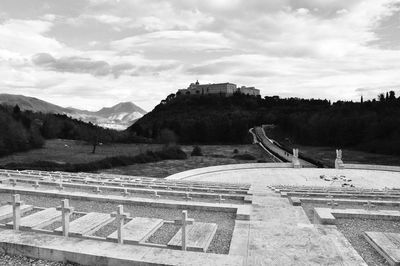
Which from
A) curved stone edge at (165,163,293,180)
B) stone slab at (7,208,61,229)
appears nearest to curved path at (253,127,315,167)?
curved stone edge at (165,163,293,180)

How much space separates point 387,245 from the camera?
8.45 metres

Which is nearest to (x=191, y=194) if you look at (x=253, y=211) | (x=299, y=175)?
(x=253, y=211)

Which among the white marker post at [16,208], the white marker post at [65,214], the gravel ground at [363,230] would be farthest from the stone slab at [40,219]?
the gravel ground at [363,230]

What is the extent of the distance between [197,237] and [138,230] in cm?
164

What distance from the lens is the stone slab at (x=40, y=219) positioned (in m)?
9.12

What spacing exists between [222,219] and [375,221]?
5.23 m

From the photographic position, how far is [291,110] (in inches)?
5330

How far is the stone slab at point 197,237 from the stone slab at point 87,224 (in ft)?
7.61

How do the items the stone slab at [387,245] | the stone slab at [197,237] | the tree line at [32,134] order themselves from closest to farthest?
the stone slab at [387,245]
the stone slab at [197,237]
the tree line at [32,134]

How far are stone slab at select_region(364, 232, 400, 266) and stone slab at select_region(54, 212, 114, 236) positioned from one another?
732 centimetres

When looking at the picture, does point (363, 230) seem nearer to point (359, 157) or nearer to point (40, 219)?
point (40, 219)

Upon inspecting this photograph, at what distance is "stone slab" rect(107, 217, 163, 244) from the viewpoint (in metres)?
8.41

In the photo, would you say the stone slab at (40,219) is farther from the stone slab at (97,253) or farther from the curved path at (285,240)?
the curved path at (285,240)

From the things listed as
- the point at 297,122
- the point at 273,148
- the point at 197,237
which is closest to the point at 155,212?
the point at 197,237
